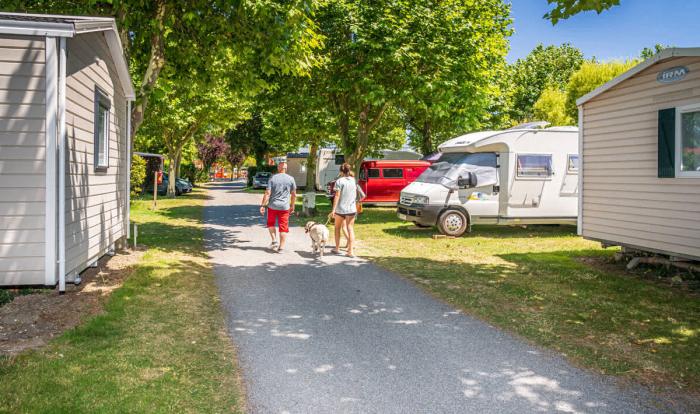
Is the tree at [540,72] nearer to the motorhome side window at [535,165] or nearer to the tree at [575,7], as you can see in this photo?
the motorhome side window at [535,165]

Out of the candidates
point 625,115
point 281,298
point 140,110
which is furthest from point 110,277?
point 625,115

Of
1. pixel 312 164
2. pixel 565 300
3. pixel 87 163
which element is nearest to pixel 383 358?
pixel 565 300

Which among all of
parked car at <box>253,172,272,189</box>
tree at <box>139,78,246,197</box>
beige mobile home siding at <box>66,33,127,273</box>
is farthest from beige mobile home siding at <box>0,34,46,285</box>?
parked car at <box>253,172,272,189</box>

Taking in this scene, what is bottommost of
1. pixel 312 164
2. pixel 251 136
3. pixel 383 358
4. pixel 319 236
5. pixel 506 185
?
pixel 383 358

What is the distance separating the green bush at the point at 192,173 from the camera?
45228 millimetres

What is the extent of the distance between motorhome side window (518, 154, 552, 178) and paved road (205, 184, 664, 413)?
708 centimetres

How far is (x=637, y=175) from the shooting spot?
8938 millimetres

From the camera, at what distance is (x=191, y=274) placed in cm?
838

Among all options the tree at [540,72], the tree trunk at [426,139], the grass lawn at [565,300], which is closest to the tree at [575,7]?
the grass lawn at [565,300]

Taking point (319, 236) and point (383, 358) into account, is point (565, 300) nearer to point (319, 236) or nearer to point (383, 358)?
point (383, 358)

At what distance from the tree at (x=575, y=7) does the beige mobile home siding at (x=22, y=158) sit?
6.89 meters

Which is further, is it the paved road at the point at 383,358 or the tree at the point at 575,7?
the tree at the point at 575,7

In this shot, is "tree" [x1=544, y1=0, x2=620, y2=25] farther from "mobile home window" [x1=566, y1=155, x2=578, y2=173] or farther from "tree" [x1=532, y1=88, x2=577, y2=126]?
"tree" [x1=532, y1=88, x2=577, y2=126]

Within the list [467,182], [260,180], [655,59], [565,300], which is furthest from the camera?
[260,180]
